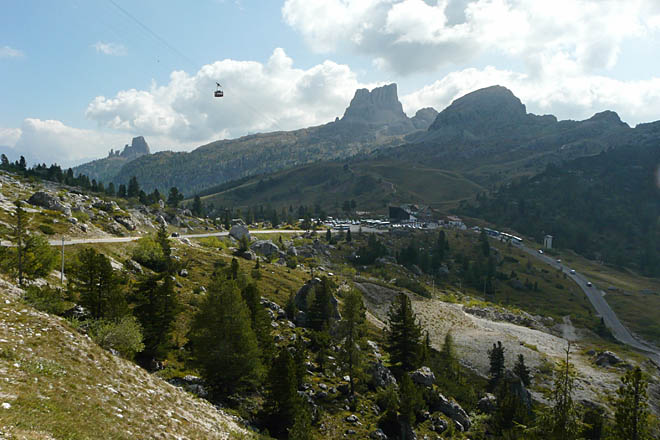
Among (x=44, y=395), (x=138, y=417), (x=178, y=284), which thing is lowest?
(x=178, y=284)

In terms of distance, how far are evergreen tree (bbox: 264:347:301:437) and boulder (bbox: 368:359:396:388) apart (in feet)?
64.0

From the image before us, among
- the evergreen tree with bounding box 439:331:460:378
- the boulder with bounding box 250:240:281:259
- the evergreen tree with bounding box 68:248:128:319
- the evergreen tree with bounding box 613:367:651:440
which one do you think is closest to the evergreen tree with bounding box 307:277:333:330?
the evergreen tree with bounding box 439:331:460:378

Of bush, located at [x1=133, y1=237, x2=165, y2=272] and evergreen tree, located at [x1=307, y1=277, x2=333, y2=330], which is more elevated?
bush, located at [x1=133, y1=237, x2=165, y2=272]

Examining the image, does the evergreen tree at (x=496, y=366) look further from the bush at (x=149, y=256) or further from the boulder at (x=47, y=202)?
the boulder at (x=47, y=202)

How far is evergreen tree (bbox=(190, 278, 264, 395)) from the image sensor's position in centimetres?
3700

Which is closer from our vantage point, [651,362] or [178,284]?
[178,284]

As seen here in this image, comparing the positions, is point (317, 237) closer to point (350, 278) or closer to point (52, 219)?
point (350, 278)

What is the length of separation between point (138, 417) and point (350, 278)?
10317 cm

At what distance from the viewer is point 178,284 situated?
6519 centimetres

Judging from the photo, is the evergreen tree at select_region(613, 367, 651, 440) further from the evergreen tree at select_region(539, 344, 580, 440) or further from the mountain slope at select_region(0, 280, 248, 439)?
the mountain slope at select_region(0, 280, 248, 439)

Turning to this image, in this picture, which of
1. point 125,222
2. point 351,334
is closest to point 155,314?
point 351,334

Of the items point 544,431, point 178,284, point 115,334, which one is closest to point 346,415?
point 544,431

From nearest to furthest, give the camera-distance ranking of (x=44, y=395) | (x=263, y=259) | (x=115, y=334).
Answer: (x=44, y=395) → (x=115, y=334) → (x=263, y=259)

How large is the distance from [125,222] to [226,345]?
7834 cm
